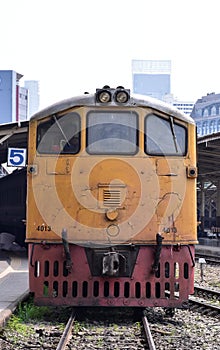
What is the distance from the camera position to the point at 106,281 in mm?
8531

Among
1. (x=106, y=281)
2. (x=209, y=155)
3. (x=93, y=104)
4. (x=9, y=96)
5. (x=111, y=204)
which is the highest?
(x=9, y=96)

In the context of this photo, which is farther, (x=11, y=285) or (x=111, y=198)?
(x=11, y=285)

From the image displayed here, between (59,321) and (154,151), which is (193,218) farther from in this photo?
(59,321)

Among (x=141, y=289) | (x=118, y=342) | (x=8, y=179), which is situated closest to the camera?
(x=118, y=342)

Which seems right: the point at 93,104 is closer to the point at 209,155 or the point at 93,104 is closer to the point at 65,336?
the point at 65,336

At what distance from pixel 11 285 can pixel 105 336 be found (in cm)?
499

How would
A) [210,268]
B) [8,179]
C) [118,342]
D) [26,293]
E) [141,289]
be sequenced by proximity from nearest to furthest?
[118,342] < [141,289] < [26,293] < [210,268] < [8,179]

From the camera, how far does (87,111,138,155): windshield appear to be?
878 cm

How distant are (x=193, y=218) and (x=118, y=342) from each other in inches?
88.8

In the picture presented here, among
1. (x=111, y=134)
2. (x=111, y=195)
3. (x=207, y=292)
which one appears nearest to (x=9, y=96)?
(x=207, y=292)

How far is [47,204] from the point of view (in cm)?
870

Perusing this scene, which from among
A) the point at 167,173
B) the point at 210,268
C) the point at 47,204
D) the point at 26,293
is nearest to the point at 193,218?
the point at 167,173

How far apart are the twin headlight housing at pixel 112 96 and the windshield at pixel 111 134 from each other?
0.64 feet

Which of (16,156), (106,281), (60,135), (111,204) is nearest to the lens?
(106,281)
